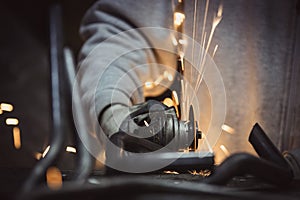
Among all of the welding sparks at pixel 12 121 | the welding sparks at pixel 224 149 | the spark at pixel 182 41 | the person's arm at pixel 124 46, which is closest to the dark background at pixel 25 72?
the welding sparks at pixel 12 121

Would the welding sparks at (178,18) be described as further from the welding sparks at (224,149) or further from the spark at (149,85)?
the welding sparks at (224,149)

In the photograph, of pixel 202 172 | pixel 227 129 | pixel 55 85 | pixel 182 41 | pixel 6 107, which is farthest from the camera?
pixel 6 107

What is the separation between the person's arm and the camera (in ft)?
4.36

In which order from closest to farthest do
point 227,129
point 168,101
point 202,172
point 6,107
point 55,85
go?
1. point 55,85
2. point 202,172
3. point 227,129
4. point 168,101
5. point 6,107

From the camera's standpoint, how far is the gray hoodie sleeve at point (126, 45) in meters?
1.36

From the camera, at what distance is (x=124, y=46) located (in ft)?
4.80

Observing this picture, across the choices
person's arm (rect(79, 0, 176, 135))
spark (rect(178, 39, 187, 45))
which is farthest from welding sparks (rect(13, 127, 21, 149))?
spark (rect(178, 39, 187, 45))

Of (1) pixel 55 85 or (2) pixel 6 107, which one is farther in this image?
(2) pixel 6 107

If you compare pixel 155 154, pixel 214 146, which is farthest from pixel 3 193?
pixel 214 146

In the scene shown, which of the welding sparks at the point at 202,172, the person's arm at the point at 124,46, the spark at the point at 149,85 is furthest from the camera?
the spark at the point at 149,85

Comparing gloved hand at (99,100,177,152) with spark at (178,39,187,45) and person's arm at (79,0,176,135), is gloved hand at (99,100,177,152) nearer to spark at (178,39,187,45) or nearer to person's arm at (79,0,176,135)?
person's arm at (79,0,176,135)

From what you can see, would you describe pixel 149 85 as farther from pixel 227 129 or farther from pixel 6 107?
pixel 6 107

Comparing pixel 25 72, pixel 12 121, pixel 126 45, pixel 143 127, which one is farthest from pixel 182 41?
pixel 12 121

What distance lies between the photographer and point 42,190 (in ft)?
1.18
